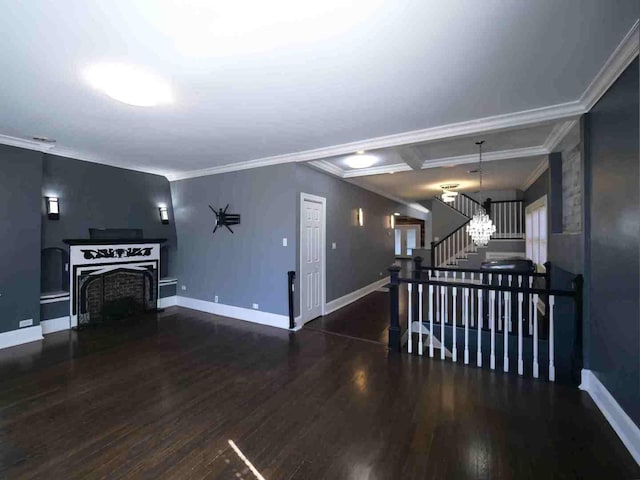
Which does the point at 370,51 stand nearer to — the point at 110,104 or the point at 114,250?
the point at 110,104

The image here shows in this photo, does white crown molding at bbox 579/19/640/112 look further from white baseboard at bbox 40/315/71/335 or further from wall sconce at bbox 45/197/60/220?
white baseboard at bbox 40/315/71/335

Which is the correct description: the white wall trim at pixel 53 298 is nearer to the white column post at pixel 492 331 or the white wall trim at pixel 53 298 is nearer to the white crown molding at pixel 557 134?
the white column post at pixel 492 331

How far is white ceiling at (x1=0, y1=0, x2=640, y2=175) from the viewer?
1.59 m

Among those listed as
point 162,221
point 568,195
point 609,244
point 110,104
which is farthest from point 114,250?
point 568,195

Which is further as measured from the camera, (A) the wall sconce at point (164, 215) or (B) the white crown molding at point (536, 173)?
(A) the wall sconce at point (164, 215)

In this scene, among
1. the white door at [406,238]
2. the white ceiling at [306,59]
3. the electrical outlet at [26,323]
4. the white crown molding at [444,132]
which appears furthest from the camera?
the white door at [406,238]

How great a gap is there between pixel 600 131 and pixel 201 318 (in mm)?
5631

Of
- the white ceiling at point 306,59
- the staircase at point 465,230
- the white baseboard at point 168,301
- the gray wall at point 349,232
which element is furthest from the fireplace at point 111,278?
the staircase at point 465,230

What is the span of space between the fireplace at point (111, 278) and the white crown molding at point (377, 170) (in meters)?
3.79

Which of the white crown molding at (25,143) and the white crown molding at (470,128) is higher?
the white crown molding at (25,143)

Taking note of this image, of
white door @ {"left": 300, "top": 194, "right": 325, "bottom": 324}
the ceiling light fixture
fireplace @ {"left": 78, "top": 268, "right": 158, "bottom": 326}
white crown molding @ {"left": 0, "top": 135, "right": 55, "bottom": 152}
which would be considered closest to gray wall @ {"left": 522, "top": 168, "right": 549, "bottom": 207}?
white door @ {"left": 300, "top": 194, "right": 325, "bottom": 324}

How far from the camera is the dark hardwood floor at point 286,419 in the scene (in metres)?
1.82

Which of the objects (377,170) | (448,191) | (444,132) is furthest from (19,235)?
(448,191)

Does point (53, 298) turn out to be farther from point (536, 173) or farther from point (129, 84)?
point (536, 173)
